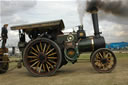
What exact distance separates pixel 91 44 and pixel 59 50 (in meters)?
1.67

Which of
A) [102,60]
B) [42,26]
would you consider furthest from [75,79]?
[42,26]

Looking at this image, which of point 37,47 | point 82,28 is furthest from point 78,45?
point 37,47

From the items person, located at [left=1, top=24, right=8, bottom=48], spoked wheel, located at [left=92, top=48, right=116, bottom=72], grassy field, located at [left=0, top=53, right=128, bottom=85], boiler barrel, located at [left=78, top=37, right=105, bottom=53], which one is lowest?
grassy field, located at [left=0, top=53, right=128, bottom=85]

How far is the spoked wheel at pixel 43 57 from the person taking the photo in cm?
674

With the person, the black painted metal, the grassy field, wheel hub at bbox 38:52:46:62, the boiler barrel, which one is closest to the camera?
the grassy field

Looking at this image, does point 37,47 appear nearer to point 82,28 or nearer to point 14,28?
point 14,28

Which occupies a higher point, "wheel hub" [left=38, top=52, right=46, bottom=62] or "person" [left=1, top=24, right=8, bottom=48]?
"person" [left=1, top=24, right=8, bottom=48]

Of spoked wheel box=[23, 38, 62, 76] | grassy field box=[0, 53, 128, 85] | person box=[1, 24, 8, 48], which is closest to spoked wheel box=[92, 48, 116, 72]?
grassy field box=[0, 53, 128, 85]

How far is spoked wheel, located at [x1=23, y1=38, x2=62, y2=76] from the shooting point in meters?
6.74

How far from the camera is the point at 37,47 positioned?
23.0 ft

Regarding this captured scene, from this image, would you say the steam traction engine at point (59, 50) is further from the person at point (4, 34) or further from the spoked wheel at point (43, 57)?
the person at point (4, 34)

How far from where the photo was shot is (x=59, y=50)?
670 cm

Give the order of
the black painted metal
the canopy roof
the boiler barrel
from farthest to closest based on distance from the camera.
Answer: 1. the black painted metal
2. the boiler barrel
3. the canopy roof

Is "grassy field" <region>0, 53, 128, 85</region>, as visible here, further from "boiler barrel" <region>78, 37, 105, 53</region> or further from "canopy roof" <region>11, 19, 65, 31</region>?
"canopy roof" <region>11, 19, 65, 31</region>
